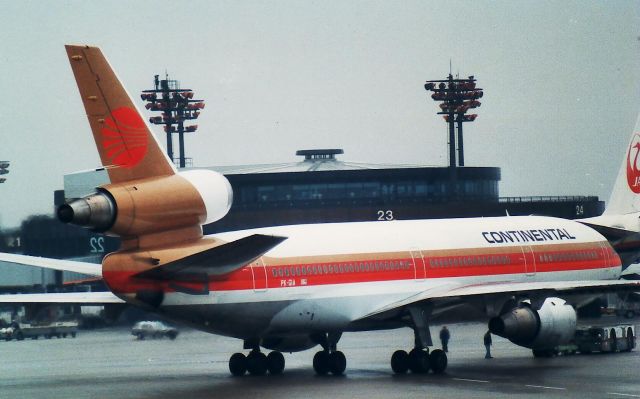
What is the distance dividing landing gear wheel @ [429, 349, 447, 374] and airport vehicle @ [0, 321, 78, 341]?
25.4m

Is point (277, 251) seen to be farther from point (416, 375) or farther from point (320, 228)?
point (416, 375)

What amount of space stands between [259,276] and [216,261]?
7.96ft

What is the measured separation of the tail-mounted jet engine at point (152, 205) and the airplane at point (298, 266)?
1.6 inches

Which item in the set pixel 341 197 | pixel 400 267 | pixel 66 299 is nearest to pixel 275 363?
pixel 400 267

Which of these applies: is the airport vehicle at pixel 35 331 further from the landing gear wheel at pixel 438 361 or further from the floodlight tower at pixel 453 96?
the floodlight tower at pixel 453 96

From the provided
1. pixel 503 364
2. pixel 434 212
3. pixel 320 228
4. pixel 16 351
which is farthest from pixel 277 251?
pixel 434 212

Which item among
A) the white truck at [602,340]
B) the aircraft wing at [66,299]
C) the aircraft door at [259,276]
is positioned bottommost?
the white truck at [602,340]

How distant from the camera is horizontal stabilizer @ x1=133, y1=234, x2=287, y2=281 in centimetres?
3819

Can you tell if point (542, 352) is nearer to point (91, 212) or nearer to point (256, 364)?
point (256, 364)

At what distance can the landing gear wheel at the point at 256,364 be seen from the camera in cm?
4447

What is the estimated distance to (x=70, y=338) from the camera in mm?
64938

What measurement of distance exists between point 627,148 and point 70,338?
96.4 feet

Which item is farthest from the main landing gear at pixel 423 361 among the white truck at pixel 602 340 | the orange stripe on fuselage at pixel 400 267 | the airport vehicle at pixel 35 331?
the airport vehicle at pixel 35 331

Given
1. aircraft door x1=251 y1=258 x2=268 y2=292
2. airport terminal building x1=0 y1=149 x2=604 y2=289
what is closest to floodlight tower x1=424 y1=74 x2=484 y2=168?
airport terminal building x1=0 y1=149 x2=604 y2=289
